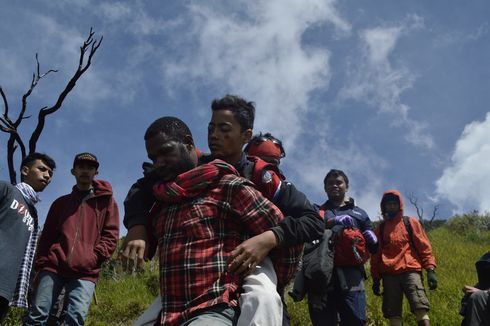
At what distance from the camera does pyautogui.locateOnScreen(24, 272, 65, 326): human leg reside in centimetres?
364

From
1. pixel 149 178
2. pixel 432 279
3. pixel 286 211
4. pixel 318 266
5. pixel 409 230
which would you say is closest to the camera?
pixel 286 211

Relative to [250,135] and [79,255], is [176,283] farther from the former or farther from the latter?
[79,255]

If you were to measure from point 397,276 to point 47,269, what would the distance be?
3.88m

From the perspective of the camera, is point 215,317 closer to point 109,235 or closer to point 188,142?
point 188,142

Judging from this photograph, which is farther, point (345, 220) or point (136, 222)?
point (345, 220)

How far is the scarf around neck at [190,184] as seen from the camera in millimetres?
1860

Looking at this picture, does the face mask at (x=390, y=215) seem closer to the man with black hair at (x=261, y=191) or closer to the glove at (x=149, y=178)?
the man with black hair at (x=261, y=191)

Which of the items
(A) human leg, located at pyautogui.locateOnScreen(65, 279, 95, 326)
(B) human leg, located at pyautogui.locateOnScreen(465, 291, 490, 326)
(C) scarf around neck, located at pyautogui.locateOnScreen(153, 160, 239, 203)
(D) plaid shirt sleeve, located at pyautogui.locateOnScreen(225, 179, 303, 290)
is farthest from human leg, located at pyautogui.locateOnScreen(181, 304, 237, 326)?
(B) human leg, located at pyautogui.locateOnScreen(465, 291, 490, 326)

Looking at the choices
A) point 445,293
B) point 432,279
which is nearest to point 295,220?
point 432,279

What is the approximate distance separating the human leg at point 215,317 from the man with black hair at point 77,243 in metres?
2.45

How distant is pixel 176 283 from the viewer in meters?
1.74

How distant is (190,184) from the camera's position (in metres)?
1.86

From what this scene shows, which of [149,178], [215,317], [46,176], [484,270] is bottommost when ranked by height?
[215,317]

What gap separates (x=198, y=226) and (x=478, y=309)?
12.6 feet
